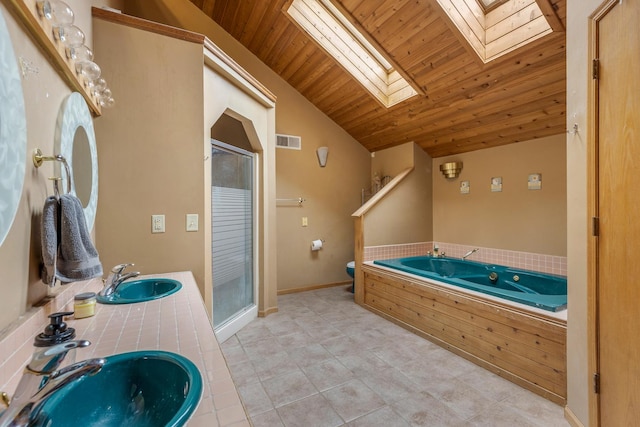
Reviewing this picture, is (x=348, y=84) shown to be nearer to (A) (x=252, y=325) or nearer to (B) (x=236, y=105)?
(B) (x=236, y=105)

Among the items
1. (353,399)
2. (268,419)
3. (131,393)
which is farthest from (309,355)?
(131,393)

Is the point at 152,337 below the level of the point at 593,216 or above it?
below

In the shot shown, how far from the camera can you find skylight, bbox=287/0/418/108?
305 centimetres

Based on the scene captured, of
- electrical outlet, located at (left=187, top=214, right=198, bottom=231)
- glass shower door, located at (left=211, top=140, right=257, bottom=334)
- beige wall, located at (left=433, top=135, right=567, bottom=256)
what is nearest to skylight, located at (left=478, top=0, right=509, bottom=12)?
beige wall, located at (left=433, top=135, right=567, bottom=256)

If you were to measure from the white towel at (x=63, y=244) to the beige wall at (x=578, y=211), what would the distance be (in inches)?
91.2

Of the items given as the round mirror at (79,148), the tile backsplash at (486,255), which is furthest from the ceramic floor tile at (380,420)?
the tile backsplash at (486,255)

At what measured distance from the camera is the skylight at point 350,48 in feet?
10.0

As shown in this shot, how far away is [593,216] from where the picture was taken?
147 centimetres

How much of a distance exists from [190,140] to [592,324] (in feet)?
8.69

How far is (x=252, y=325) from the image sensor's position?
3.03 meters

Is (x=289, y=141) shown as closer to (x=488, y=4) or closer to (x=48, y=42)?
(x=488, y=4)

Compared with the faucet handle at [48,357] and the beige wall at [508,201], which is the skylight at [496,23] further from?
the faucet handle at [48,357]

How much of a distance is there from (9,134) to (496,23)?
3222 millimetres

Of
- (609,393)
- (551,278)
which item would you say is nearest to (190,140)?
(609,393)
